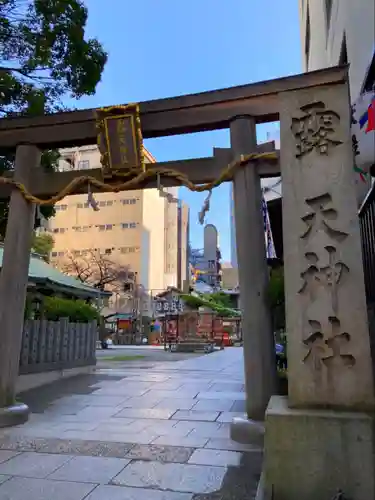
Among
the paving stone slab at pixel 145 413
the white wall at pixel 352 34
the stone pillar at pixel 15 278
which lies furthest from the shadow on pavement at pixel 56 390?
the white wall at pixel 352 34

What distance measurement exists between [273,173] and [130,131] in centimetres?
211

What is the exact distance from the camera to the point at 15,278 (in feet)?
19.2

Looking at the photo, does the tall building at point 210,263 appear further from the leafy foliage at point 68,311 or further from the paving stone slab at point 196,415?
the paving stone slab at point 196,415

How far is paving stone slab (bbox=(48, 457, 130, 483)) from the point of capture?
3.67 meters

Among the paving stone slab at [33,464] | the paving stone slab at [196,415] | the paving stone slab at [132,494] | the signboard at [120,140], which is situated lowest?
the paving stone slab at [132,494]

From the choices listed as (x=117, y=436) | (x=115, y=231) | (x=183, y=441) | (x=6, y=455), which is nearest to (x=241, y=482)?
(x=183, y=441)

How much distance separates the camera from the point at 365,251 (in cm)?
639

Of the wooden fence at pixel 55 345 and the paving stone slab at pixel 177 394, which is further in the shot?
the wooden fence at pixel 55 345

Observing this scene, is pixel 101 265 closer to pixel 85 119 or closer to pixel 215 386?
pixel 215 386

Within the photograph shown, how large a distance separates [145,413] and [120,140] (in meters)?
4.21

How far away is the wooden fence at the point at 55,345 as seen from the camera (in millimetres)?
9267

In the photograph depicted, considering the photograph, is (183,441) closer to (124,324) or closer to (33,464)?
(33,464)

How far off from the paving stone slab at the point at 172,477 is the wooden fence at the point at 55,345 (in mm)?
5981

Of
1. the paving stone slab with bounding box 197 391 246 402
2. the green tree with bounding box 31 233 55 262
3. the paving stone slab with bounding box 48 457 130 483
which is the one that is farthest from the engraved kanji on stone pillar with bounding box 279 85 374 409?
the green tree with bounding box 31 233 55 262
